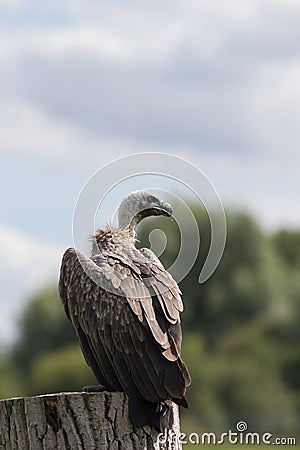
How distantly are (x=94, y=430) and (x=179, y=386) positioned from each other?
73cm

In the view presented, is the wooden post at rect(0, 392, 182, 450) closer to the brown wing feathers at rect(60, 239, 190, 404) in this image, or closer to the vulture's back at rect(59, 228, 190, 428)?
the vulture's back at rect(59, 228, 190, 428)

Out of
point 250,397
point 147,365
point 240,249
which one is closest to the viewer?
point 147,365

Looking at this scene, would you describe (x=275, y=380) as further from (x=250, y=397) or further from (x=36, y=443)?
(x=36, y=443)

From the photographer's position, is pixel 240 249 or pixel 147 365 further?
pixel 240 249

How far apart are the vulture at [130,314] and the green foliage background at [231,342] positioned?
2541 centimetres

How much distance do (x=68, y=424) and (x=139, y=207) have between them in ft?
6.79

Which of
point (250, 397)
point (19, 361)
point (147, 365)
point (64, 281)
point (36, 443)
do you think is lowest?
point (36, 443)

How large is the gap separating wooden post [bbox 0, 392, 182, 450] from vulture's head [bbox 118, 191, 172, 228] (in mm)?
1771

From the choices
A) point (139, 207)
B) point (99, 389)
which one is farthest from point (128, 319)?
point (139, 207)

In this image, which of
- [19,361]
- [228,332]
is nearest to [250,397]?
[228,332]

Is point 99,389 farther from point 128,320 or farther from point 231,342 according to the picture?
point 231,342

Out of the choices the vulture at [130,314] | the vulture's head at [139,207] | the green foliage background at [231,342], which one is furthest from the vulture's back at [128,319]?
the green foliage background at [231,342]

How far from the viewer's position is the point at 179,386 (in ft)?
28.5

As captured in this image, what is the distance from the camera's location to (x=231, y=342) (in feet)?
149
